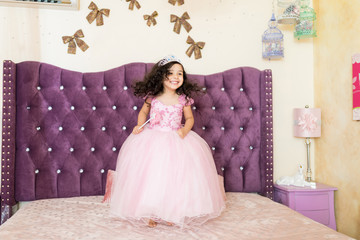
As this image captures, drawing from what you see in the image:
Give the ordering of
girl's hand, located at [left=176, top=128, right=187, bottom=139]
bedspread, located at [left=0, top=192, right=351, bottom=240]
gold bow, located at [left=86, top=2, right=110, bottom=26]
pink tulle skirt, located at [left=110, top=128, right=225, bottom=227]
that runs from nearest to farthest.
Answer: bedspread, located at [left=0, top=192, right=351, bottom=240], pink tulle skirt, located at [left=110, top=128, right=225, bottom=227], girl's hand, located at [left=176, top=128, right=187, bottom=139], gold bow, located at [left=86, top=2, right=110, bottom=26]

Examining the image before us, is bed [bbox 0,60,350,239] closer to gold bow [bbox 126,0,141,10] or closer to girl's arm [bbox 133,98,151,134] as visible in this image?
girl's arm [bbox 133,98,151,134]

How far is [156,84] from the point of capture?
7.43 feet

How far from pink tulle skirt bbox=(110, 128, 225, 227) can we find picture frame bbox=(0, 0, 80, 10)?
1.31m

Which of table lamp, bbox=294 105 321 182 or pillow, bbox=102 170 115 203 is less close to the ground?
table lamp, bbox=294 105 321 182

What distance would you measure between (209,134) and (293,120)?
84 cm

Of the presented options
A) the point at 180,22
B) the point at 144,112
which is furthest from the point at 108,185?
the point at 180,22

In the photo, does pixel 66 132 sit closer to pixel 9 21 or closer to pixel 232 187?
pixel 9 21

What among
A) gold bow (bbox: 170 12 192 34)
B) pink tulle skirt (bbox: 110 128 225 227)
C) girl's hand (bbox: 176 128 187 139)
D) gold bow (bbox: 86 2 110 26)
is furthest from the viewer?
gold bow (bbox: 170 12 192 34)

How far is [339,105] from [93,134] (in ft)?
6.71

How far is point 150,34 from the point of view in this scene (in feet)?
8.70

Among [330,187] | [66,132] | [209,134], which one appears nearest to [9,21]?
[66,132]

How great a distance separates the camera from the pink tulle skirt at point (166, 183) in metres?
1.64

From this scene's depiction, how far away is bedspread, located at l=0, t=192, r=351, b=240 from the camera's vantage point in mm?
1541

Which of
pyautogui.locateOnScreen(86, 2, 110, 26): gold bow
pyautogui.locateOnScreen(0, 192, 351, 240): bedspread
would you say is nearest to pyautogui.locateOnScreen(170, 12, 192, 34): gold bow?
pyautogui.locateOnScreen(86, 2, 110, 26): gold bow
